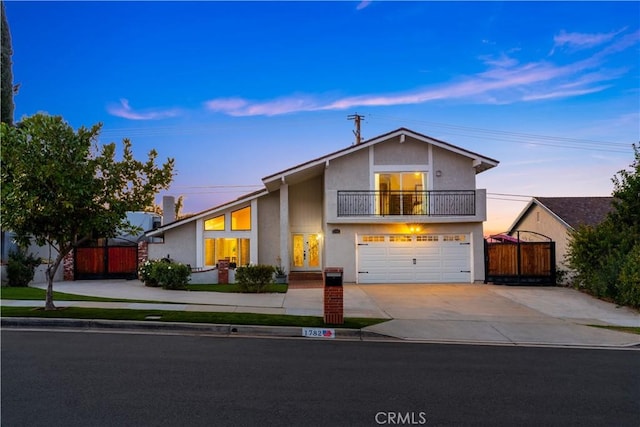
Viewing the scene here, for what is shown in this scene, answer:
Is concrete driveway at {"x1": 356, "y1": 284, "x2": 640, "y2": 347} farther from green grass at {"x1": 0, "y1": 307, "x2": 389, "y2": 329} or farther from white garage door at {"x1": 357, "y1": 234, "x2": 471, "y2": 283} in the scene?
green grass at {"x1": 0, "y1": 307, "x2": 389, "y2": 329}

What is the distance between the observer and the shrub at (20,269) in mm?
17781

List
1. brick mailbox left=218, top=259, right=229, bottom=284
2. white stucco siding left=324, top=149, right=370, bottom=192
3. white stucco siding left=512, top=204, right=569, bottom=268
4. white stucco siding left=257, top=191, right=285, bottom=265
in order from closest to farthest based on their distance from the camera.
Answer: brick mailbox left=218, top=259, right=229, bottom=284
white stucco siding left=324, top=149, right=370, bottom=192
white stucco siding left=257, top=191, right=285, bottom=265
white stucco siding left=512, top=204, right=569, bottom=268

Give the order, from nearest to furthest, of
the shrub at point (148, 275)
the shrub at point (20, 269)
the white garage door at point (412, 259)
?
the shrub at point (20, 269)
the shrub at point (148, 275)
the white garage door at point (412, 259)

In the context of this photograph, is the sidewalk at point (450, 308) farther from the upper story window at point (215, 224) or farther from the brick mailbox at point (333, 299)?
the upper story window at point (215, 224)

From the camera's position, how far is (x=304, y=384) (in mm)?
6012

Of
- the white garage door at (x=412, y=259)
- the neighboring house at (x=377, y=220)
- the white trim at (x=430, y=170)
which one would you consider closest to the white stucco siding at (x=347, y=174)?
the neighboring house at (x=377, y=220)

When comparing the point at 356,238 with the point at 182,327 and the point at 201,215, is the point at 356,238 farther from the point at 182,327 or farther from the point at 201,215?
the point at 182,327

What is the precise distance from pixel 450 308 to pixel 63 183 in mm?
11324

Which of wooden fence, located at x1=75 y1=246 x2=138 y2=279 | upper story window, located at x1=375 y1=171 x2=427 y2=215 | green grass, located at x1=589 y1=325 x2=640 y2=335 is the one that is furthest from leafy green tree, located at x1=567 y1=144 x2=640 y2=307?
wooden fence, located at x1=75 y1=246 x2=138 y2=279

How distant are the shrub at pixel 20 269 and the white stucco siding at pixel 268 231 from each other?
32.8ft

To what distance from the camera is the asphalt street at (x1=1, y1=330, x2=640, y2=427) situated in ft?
16.1

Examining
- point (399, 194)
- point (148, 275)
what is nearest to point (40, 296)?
point (148, 275)

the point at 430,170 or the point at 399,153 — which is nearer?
the point at 430,170

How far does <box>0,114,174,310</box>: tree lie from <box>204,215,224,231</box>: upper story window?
9520 mm
